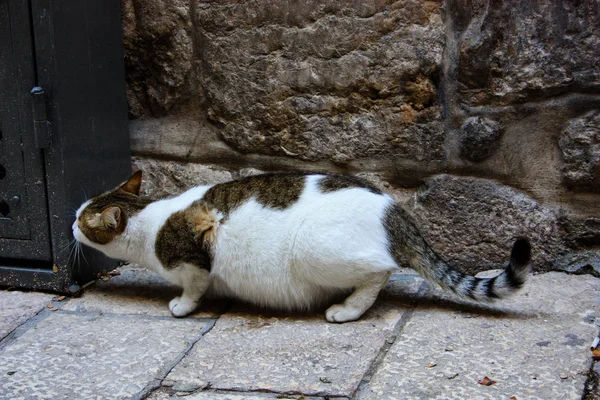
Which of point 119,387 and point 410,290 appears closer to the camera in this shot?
point 119,387

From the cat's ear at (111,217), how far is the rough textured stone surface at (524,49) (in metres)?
1.45

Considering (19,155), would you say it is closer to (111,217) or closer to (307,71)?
(111,217)

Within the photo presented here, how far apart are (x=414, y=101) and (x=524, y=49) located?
0.46 meters

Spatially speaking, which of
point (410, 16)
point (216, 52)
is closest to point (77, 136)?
point (216, 52)

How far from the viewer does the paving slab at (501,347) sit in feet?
6.54

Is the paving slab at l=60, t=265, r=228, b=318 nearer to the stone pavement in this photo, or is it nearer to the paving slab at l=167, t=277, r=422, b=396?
the stone pavement

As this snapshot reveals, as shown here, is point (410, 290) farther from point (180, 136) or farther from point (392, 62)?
point (180, 136)

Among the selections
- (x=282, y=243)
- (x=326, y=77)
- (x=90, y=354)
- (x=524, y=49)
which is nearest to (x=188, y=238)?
(x=282, y=243)

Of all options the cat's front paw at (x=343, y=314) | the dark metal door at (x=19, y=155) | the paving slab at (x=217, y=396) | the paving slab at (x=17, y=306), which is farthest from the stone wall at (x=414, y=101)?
the paving slab at (x=217, y=396)

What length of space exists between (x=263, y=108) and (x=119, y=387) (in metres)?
1.38

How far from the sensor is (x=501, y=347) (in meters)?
2.26

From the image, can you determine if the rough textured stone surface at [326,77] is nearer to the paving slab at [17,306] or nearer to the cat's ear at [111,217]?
the cat's ear at [111,217]

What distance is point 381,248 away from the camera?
2.51 metres

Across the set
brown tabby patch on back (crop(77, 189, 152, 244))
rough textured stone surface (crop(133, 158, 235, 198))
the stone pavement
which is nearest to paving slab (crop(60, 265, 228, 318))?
the stone pavement
